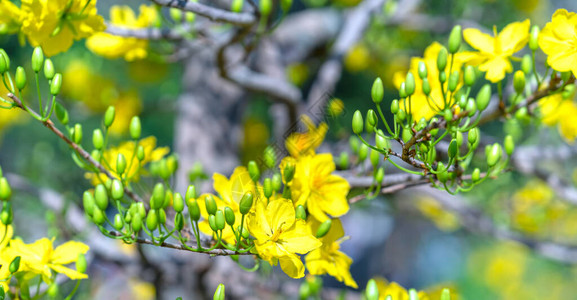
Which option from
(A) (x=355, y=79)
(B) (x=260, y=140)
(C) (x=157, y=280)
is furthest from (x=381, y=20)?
(A) (x=355, y=79)

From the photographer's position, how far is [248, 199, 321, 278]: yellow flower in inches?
22.5

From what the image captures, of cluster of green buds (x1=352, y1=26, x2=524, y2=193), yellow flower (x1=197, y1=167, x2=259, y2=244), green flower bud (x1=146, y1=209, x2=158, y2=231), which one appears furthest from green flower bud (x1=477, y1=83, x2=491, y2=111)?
green flower bud (x1=146, y1=209, x2=158, y2=231)

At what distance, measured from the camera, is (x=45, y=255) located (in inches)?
27.1

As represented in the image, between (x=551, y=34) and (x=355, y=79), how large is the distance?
2927 millimetres

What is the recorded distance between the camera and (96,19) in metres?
0.75

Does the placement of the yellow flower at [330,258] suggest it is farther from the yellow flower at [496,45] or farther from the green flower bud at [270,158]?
the yellow flower at [496,45]

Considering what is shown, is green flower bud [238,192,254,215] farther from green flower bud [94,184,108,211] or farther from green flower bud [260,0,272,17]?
green flower bud [260,0,272,17]

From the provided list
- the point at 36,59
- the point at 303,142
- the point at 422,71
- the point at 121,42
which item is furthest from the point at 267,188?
the point at 121,42

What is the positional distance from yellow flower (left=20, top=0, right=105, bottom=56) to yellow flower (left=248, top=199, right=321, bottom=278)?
404 millimetres

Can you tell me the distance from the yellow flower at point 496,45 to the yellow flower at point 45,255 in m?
0.65

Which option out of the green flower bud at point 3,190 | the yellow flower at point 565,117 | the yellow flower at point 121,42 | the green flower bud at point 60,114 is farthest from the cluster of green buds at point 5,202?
the yellow flower at point 565,117

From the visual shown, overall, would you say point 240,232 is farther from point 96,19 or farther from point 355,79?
point 355,79

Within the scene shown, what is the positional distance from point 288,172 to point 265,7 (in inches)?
18.5

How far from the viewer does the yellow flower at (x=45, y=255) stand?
0.67 m
